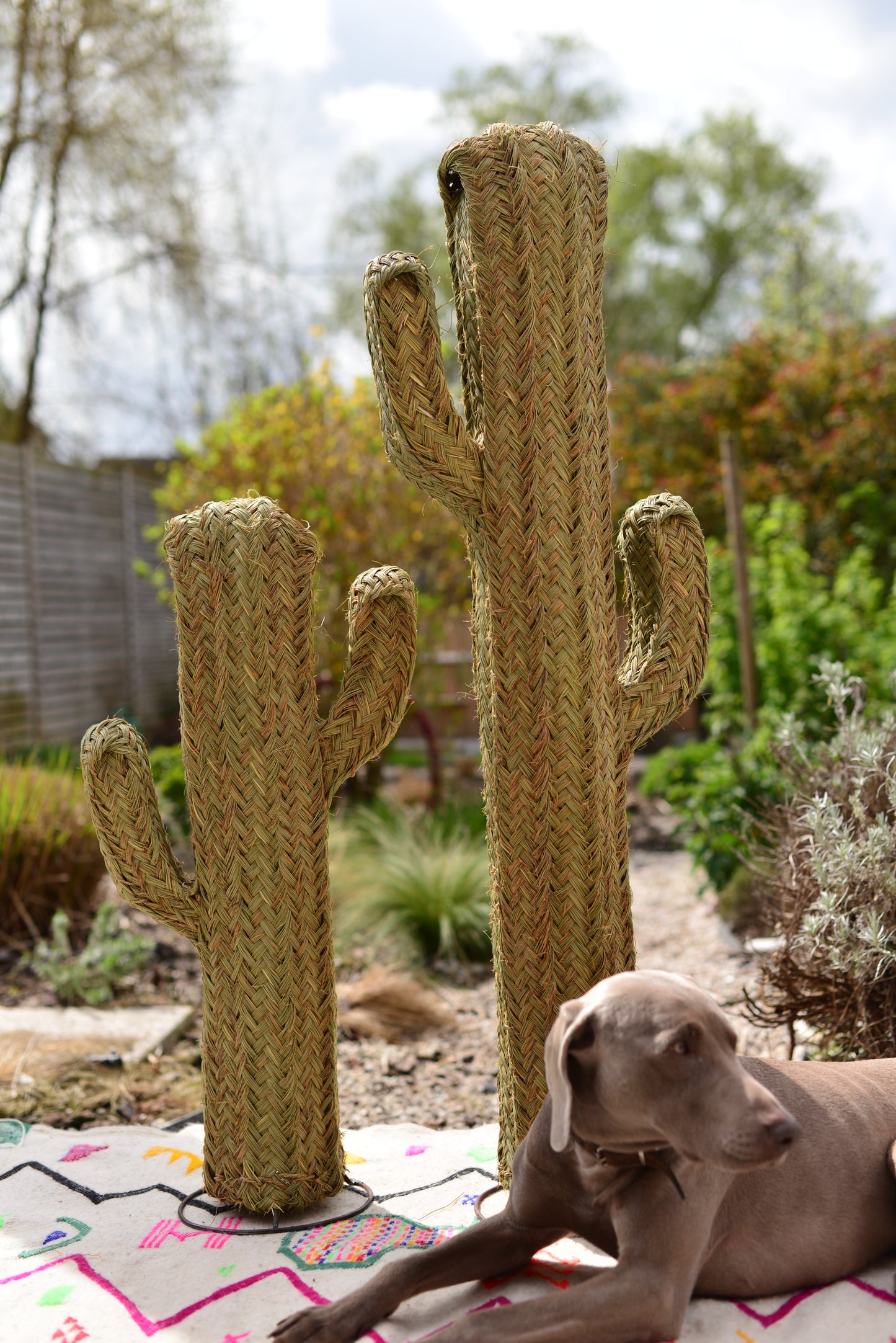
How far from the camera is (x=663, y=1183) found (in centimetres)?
178

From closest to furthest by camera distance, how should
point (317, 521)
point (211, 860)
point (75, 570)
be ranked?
point (211, 860)
point (317, 521)
point (75, 570)

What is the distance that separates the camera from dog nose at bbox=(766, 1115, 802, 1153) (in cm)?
155

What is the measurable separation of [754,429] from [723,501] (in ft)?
2.99

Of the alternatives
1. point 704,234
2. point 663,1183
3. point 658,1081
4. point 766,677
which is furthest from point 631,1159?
point 704,234

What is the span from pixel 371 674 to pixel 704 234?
2360cm

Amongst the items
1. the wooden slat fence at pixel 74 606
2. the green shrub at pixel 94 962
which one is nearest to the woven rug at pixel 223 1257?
the green shrub at pixel 94 962

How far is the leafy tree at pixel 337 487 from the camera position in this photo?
725 cm

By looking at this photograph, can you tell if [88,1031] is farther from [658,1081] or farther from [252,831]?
[658,1081]

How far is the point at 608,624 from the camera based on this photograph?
2496 millimetres

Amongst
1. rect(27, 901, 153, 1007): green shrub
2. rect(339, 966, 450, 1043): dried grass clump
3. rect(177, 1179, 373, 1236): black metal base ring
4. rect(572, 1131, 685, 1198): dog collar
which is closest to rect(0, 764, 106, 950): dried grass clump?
rect(27, 901, 153, 1007): green shrub

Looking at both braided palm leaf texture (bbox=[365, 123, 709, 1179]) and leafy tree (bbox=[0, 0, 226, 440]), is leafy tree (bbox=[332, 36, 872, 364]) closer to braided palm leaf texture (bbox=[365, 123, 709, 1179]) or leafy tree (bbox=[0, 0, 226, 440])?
leafy tree (bbox=[0, 0, 226, 440])

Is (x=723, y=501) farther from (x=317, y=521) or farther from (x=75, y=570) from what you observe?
(x=75, y=570)

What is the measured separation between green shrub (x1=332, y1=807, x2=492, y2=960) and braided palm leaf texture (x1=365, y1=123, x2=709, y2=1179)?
2.34 metres

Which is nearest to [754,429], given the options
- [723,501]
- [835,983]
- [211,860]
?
[723,501]
